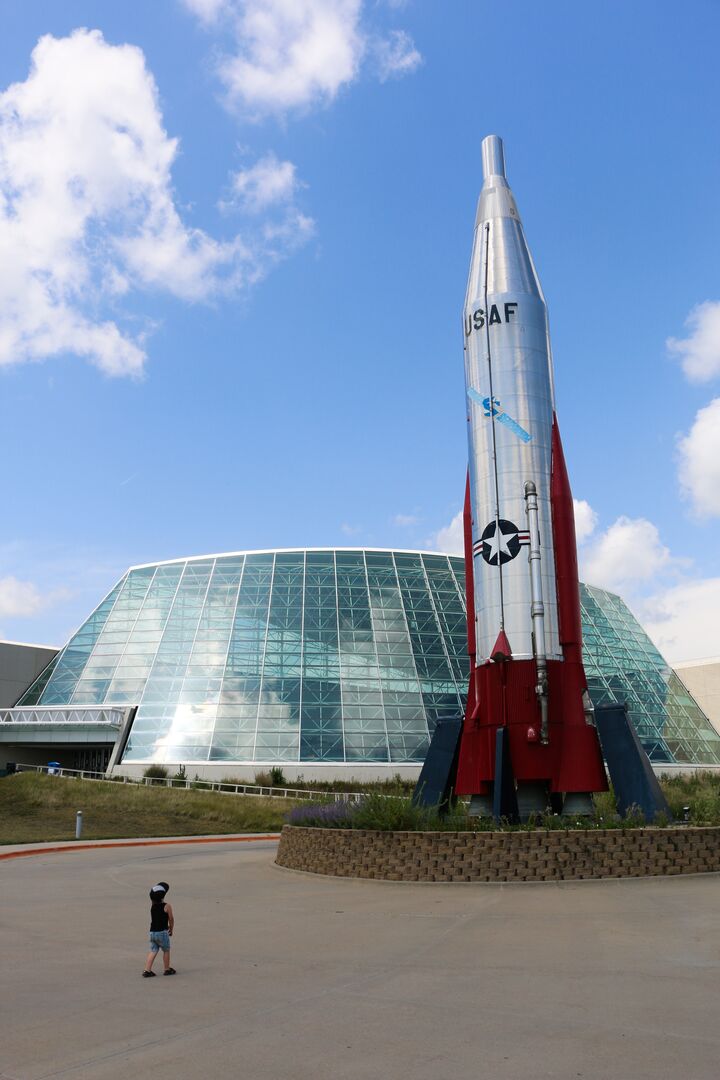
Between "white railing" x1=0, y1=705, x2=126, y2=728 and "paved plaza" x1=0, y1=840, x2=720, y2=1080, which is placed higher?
"white railing" x1=0, y1=705, x2=126, y2=728

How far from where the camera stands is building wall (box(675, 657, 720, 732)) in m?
63.5

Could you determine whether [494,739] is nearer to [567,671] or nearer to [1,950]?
[567,671]

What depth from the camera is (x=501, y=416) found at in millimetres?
23719

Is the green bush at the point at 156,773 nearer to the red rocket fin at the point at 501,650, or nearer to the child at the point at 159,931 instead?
the red rocket fin at the point at 501,650

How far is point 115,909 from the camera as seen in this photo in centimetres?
1501

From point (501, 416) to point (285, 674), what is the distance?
29.3 meters

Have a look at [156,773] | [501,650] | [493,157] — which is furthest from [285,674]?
[493,157]

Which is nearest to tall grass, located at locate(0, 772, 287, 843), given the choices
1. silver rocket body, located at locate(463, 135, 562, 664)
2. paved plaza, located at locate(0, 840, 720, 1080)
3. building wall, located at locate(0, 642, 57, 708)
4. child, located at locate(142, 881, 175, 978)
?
→ building wall, located at locate(0, 642, 57, 708)

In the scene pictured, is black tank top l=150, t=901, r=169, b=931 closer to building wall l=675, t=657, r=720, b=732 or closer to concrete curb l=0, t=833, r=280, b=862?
concrete curb l=0, t=833, r=280, b=862

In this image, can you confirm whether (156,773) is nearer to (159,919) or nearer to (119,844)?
(119,844)

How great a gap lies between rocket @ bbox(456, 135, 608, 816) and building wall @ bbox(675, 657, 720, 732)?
4471 cm

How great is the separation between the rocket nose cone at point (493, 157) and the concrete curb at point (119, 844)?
78.5 feet

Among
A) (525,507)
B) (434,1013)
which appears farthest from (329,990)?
(525,507)

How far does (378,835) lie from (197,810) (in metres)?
22.4
